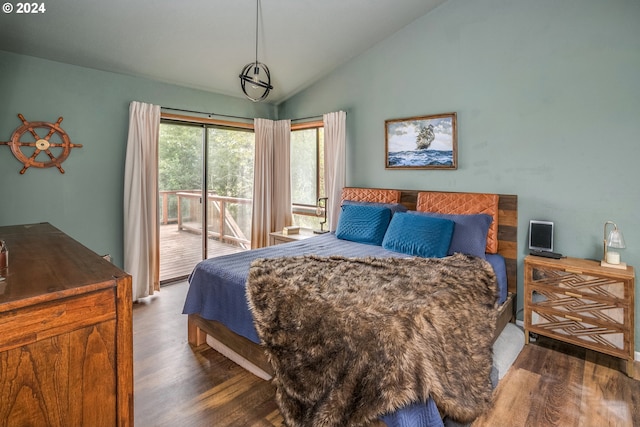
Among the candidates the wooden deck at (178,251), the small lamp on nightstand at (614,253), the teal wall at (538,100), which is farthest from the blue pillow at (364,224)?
the wooden deck at (178,251)

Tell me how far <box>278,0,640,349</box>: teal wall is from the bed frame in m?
0.09

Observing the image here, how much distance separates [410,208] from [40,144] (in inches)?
141

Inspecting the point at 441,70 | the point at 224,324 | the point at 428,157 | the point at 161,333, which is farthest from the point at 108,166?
the point at 441,70

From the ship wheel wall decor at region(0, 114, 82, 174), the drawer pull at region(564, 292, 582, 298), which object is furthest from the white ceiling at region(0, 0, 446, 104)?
the drawer pull at region(564, 292, 582, 298)

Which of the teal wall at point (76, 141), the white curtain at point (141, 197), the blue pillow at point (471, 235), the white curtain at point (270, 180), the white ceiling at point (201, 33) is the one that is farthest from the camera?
the white curtain at point (270, 180)

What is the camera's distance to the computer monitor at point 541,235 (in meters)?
2.79

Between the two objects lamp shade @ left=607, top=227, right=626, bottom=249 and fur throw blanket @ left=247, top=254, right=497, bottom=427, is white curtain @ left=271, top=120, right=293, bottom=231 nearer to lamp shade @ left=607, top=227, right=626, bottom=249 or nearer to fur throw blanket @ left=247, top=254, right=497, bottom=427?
fur throw blanket @ left=247, top=254, right=497, bottom=427

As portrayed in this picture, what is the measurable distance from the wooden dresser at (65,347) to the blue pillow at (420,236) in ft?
7.67

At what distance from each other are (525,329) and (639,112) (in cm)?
180

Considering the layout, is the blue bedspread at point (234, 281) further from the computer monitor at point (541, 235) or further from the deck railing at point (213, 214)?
the deck railing at point (213, 214)

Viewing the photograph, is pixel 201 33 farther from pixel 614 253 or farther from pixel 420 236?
pixel 614 253

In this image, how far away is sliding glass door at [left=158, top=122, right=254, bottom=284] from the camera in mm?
4148

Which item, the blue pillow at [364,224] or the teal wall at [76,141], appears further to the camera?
the blue pillow at [364,224]

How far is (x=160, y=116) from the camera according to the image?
12.6 ft
